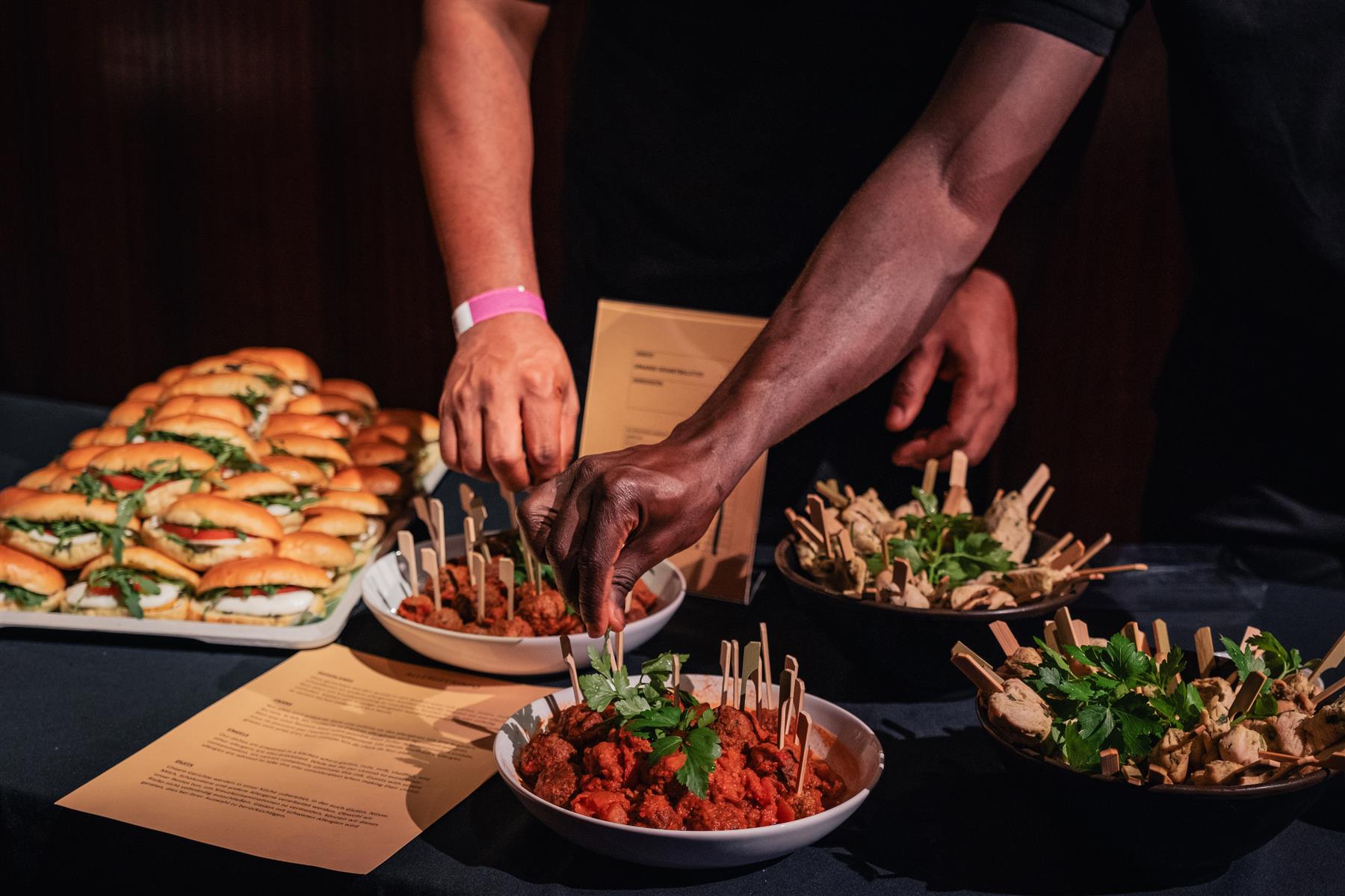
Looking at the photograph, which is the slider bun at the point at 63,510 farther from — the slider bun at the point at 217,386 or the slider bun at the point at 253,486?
the slider bun at the point at 217,386

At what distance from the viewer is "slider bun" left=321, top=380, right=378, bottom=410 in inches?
97.9

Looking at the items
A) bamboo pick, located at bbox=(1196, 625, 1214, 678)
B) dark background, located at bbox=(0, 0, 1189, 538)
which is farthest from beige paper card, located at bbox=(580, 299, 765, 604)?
dark background, located at bbox=(0, 0, 1189, 538)

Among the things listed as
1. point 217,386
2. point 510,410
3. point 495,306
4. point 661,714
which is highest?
point 495,306

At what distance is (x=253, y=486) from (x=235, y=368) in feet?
2.10

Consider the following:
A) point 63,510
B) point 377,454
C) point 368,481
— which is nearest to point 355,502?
point 368,481

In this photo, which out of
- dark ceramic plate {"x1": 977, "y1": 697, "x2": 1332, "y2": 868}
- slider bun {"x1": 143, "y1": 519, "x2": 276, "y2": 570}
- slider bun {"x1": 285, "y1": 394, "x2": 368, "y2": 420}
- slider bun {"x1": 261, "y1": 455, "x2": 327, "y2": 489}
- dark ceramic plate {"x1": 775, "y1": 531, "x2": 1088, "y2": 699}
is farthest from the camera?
slider bun {"x1": 285, "y1": 394, "x2": 368, "y2": 420}

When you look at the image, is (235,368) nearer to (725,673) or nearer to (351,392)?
(351,392)

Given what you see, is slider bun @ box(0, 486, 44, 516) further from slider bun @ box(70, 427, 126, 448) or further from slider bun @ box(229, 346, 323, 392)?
slider bun @ box(229, 346, 323, 392)

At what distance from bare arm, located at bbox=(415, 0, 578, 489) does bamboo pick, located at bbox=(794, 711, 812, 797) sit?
0.64 meters

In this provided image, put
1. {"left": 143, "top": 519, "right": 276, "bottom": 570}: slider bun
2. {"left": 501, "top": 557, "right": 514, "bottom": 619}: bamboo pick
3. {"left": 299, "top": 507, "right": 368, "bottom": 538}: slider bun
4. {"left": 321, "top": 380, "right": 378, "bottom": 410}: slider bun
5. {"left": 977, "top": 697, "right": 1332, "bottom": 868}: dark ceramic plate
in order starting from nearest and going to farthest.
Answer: {"left": 977, "top": 697, "right": 1332, "bottom": 868}: dark ceramic plate, {"left": 501, "top": 557, "right": 514, "bottom": 619}: bamboo pick, {"left": 143, "top": 519, "right": 276, "bottom": 570}: slider bun, {"left": 299, "top": 507, "right": 368, "bottom": 538}: slider bun, {"left": 321, "top": 380, "right": 378, "bottom": 410}: slider bun

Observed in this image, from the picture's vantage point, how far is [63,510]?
1715 millimetres

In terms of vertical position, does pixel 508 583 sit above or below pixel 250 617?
above

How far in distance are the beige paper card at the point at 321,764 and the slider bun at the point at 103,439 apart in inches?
35.1

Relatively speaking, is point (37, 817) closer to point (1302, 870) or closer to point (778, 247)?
point (1302, 870)
